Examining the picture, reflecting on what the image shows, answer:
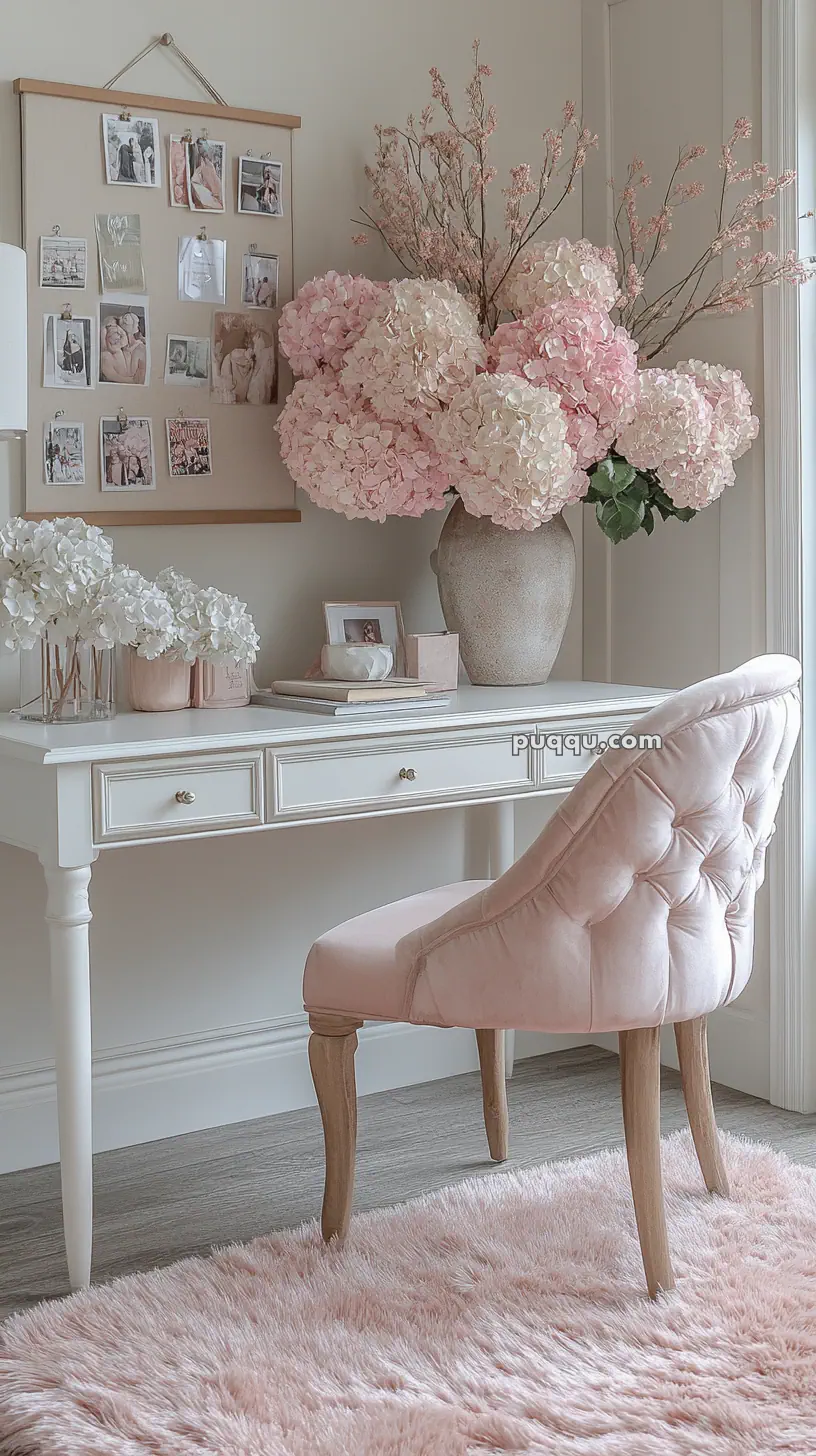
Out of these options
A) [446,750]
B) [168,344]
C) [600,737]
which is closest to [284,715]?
[446,750]

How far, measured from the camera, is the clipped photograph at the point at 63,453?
2660mm

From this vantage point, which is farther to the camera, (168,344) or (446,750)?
(168,344)

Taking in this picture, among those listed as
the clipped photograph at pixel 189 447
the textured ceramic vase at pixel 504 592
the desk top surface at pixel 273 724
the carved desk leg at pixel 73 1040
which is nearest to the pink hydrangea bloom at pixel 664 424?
the textured ceramic vase at pixel 504 592

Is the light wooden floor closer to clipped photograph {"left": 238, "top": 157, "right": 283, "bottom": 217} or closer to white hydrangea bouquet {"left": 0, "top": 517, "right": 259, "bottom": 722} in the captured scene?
white hydrangea bouquet {"left": 0, "top": 517, "right": 259, "bottom": 722}

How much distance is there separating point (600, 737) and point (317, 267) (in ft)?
3.63

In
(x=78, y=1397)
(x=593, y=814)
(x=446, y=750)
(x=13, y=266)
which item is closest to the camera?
(x=78, y=1397)

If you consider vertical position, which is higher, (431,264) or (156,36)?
(156,36)

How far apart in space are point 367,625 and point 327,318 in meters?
0.58

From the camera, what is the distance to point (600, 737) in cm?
268

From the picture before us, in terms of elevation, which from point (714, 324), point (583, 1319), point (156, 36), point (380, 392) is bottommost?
point (583, 1319)

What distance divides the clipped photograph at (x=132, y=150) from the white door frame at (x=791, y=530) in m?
1.18

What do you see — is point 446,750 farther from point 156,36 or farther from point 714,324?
point 156,36

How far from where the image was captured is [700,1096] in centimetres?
241

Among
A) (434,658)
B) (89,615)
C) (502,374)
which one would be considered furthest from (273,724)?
(502,374)
